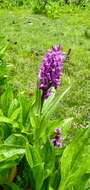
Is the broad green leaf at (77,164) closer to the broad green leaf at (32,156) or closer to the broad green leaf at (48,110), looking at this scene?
the broad green leaf at (32,156)

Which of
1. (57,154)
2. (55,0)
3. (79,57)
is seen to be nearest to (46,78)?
(57,154)

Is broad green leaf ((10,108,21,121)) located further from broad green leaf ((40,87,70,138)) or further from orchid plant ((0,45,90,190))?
broad green leaf ((40,87,70,138))

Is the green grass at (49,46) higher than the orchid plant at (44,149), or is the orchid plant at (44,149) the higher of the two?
the orchid plant at (44,149)

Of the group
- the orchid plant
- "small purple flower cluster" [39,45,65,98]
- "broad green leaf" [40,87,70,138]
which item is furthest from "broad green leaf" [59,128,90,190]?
"small purple flower cluster" [39,45,65,98]

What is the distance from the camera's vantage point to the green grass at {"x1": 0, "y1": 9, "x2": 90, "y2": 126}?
26.6 ft

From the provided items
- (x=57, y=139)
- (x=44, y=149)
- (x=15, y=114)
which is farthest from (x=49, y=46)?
(x=44, y=149)

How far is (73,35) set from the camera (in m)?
11.9

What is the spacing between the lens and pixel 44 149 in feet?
13.8

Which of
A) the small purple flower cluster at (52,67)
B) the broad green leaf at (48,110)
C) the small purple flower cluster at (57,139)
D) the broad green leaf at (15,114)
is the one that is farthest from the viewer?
the broad green leaf at (15,114)

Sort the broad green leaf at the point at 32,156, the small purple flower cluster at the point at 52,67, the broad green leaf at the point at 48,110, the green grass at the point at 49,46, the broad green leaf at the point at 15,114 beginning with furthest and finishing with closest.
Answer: the green grass at the point at 49,46 → the broad green leaf at the point at 15,114 → the broad green leaf at the point at 48,110 → the small purple flower cluster at the point at 52,67 → the broad green leaf at the point at 32,156

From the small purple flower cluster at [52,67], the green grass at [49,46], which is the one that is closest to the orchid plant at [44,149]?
the small purple flower cluster at [52,67]

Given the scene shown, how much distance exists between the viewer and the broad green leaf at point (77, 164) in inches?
157

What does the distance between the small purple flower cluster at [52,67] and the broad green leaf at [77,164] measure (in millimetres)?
528

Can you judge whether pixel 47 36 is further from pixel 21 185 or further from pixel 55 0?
pixel 21 185
